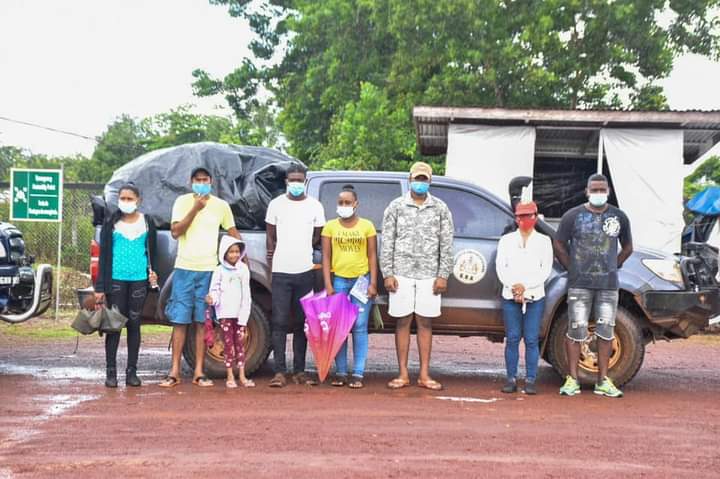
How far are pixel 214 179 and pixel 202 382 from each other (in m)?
2.00

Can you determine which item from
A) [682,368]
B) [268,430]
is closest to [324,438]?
[268,430]

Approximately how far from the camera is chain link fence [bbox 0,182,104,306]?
47.2 feet

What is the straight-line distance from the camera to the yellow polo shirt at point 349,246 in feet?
25.0

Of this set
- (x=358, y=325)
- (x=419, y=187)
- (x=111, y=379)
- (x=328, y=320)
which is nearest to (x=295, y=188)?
(x=419, y=187)

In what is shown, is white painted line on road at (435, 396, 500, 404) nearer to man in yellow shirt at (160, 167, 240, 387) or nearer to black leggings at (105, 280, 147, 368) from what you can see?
man in yellow shirt at (160, 167, 240, 387)

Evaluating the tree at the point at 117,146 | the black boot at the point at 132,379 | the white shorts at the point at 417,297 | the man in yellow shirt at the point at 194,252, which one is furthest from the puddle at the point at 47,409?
the tree at the point at 117,146

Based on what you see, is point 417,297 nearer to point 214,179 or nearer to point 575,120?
point 214,179

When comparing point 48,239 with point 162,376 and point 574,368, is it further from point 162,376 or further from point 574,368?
point 574,368

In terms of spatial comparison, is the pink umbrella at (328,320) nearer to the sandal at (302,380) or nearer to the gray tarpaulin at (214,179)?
the sandal at (302,380)

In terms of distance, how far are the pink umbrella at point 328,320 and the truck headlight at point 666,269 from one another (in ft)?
8.81

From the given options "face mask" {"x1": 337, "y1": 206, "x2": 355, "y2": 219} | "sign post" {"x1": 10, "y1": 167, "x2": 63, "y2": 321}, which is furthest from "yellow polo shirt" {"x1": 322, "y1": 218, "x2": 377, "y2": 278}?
"sign post" {"x1": 10, "y1": 167, "x2": 63, "y2": 321}

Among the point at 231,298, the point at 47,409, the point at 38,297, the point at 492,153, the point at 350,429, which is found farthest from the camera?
the point at 492,153

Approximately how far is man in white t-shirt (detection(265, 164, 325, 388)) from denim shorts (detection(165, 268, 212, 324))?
603 mm

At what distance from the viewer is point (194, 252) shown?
761cm
